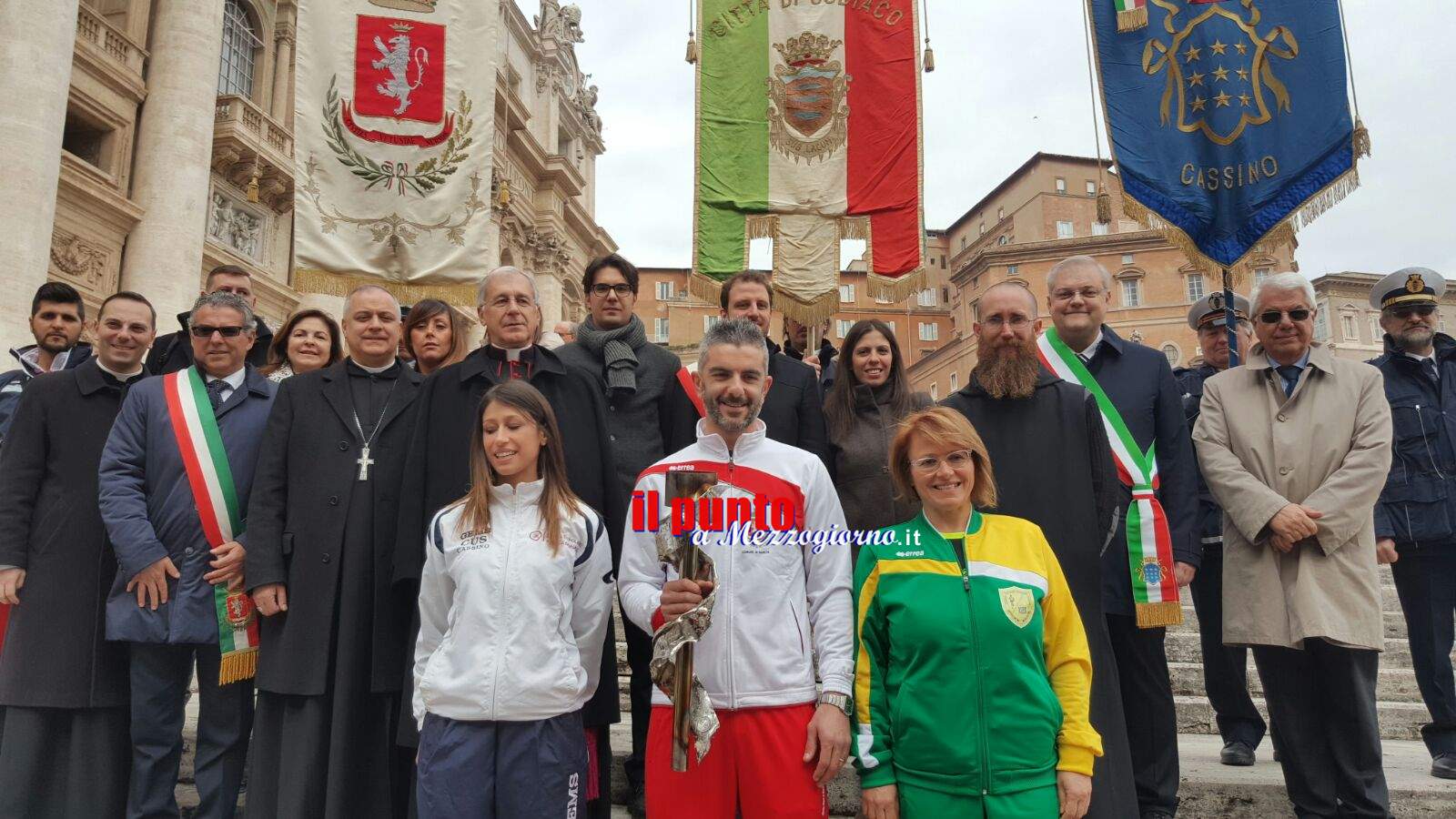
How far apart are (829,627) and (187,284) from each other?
1698 centimetres

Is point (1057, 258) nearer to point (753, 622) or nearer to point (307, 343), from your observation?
point (307, 343)

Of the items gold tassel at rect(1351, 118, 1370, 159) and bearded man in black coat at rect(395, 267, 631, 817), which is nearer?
bearded man in black coat at rect(395, 267, 631, 817)

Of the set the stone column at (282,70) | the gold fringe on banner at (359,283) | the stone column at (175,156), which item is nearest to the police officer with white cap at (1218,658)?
the gold fringe on banner at (359,283)

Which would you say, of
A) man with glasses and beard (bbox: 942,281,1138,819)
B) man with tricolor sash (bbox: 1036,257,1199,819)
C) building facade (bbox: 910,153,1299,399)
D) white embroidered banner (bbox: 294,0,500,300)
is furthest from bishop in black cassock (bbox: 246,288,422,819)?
building facade (bbox: 910,153,1299,399)

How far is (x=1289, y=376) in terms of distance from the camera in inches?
148

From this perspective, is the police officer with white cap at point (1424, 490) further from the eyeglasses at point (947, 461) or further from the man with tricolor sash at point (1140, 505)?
the eyeglasses at point (947, 461)

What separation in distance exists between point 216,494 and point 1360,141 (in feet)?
23.4

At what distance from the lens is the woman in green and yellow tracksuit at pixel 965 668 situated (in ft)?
8.00

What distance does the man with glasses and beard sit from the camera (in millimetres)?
3029

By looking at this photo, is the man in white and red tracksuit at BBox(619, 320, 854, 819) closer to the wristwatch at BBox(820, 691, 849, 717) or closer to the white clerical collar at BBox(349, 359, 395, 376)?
the wristwatch at BBox(820, 691, 849, 717)

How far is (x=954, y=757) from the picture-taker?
2438 mm

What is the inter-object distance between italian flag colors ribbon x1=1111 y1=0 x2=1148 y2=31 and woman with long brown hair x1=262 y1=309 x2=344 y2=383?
5.78 meters

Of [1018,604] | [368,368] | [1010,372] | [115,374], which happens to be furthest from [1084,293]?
[115,374]

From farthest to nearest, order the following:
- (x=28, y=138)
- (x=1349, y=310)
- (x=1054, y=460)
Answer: (x=1349, y=310) < (x=28, y=138) < (x=1054, y=460)
